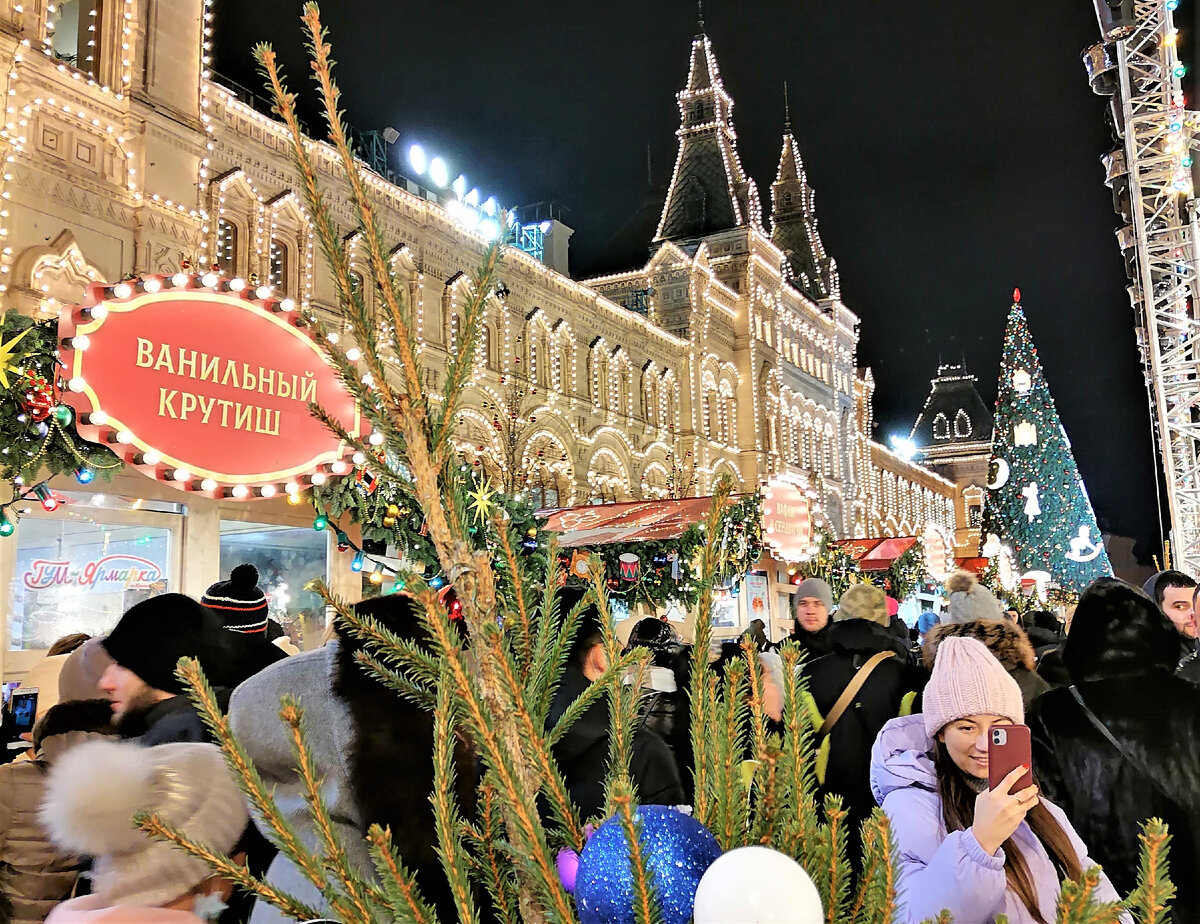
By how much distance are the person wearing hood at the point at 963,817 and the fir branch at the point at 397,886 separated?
4.07ft

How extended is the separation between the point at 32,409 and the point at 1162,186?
17300 mm

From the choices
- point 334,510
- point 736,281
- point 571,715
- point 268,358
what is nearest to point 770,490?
point 334,510

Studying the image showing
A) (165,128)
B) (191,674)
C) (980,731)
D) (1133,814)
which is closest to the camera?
(191,674)

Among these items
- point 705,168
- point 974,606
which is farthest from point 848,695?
point 705,168

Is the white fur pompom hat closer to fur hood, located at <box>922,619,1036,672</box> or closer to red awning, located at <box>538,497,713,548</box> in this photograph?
fur hood, located at <box>922,619,1036,672</box>

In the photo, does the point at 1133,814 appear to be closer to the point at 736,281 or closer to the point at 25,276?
the point at 25,276

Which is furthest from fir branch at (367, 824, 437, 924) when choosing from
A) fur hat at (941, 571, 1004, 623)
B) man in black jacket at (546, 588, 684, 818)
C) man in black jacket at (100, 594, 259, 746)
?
fur hat at (941, 571, 1004, 623)

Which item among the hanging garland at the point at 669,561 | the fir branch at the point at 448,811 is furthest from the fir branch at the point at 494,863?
the hanging garland at the point at 669,561

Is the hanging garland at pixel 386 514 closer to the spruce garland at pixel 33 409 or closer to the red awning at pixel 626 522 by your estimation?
the red awning at pixel 626 522

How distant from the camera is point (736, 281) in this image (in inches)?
1300

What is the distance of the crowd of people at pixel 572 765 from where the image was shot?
1934 mm

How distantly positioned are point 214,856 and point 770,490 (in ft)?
32.6

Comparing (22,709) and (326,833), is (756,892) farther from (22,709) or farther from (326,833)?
(22,709)

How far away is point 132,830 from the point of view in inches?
73.8
